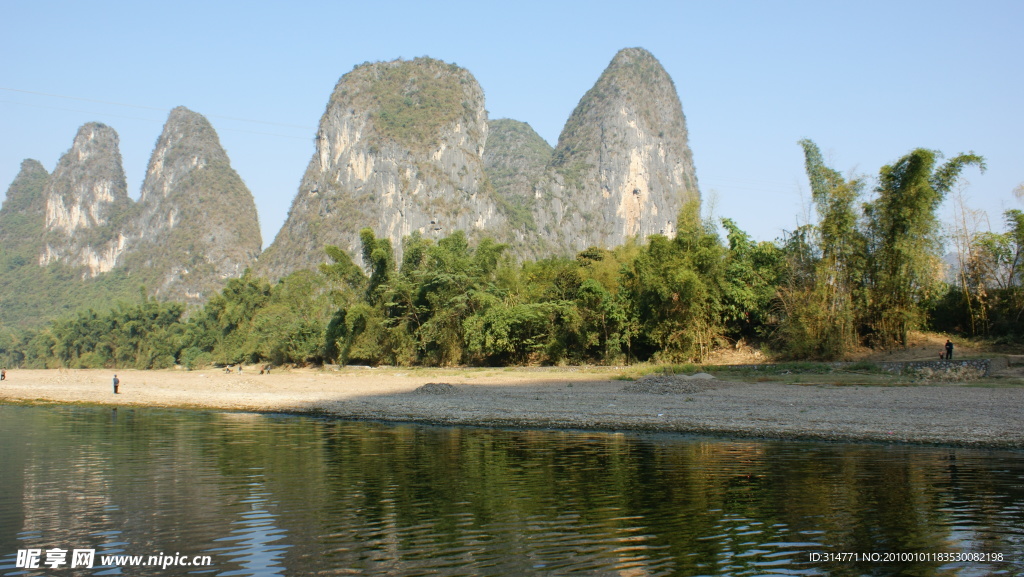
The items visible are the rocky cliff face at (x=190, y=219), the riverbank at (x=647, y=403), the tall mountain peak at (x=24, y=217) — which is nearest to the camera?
the riverbank at (x=647, y=403)

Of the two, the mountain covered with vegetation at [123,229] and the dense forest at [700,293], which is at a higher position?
the mountain covered with vegetation at [123,229]

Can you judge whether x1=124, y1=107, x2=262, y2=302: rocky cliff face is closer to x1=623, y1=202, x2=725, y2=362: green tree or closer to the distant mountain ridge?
the distant mountain ridge

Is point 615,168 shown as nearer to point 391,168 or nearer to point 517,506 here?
point 391,168

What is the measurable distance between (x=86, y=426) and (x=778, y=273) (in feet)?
92.1

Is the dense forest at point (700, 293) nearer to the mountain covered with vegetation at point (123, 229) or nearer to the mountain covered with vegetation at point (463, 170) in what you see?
the mountain covered with vegetation at point (463, 170)

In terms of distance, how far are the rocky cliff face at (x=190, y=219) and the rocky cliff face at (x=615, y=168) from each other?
211 feet

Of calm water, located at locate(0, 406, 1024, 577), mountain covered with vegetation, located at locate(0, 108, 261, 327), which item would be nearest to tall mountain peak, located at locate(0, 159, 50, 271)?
mountain covered with vegetation, located at locate(0, 108, 261, 327)

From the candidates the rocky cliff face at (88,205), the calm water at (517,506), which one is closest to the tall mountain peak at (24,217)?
the rocky cliff face at (88,205)

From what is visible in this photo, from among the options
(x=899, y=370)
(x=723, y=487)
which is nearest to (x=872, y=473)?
(x=723, y=487)

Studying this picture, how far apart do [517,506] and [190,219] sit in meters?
152

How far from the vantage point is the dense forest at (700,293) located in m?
27.3

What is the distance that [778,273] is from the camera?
3247 cm

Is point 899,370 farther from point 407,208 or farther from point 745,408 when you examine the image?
point 407,208

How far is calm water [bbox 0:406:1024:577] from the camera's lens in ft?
22.8
